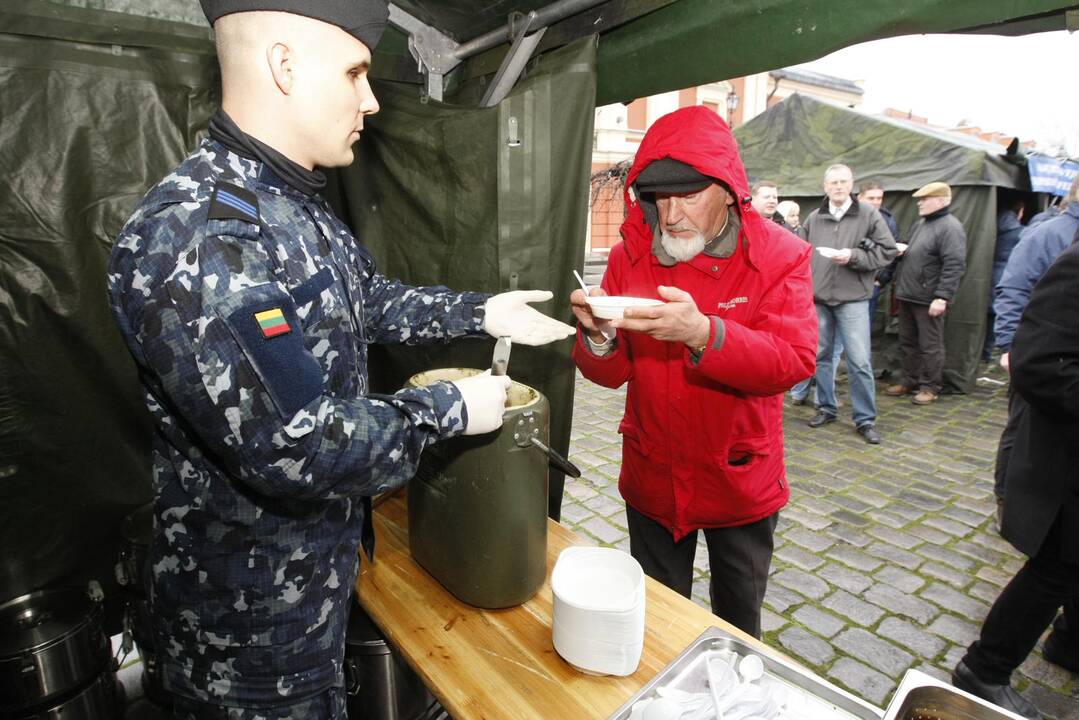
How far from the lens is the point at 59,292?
2.27 m

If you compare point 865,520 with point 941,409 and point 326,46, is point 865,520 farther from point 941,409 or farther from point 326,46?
point 326,46

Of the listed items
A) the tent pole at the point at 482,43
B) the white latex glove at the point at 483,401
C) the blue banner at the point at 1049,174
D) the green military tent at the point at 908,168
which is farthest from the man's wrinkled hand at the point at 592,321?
the blue banner at the point at 1049,174

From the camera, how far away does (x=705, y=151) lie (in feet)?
6.33

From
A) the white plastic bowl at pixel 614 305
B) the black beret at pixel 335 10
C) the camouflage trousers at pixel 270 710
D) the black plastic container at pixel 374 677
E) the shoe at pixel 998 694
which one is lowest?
the shoe at pixel 998 694

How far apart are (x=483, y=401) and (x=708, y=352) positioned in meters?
0.77

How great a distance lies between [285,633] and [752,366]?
1.48m

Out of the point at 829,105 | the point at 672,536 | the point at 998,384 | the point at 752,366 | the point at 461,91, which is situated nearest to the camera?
the point at 752,366

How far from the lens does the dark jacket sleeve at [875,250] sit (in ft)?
18.4

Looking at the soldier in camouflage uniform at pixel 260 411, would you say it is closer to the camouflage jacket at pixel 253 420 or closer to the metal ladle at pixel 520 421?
the camouflage jacket at pixel 253 420

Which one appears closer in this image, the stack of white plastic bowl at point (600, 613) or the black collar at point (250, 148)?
the black collar at point (250, 148)

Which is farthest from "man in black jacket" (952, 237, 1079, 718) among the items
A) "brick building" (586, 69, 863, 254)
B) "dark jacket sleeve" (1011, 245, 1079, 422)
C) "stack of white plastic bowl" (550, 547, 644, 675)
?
"brick building" (586, 69, 863, 254)

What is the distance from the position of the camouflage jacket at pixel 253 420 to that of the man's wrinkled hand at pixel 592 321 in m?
0.76

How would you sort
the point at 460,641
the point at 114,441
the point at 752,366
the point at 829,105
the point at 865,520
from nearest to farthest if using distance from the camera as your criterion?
the point at 460,641, the point at 752,366, the point at 114,441, the point at 865,520, the point at 829,105

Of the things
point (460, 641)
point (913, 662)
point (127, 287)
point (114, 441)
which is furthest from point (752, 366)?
point (114, 441)
